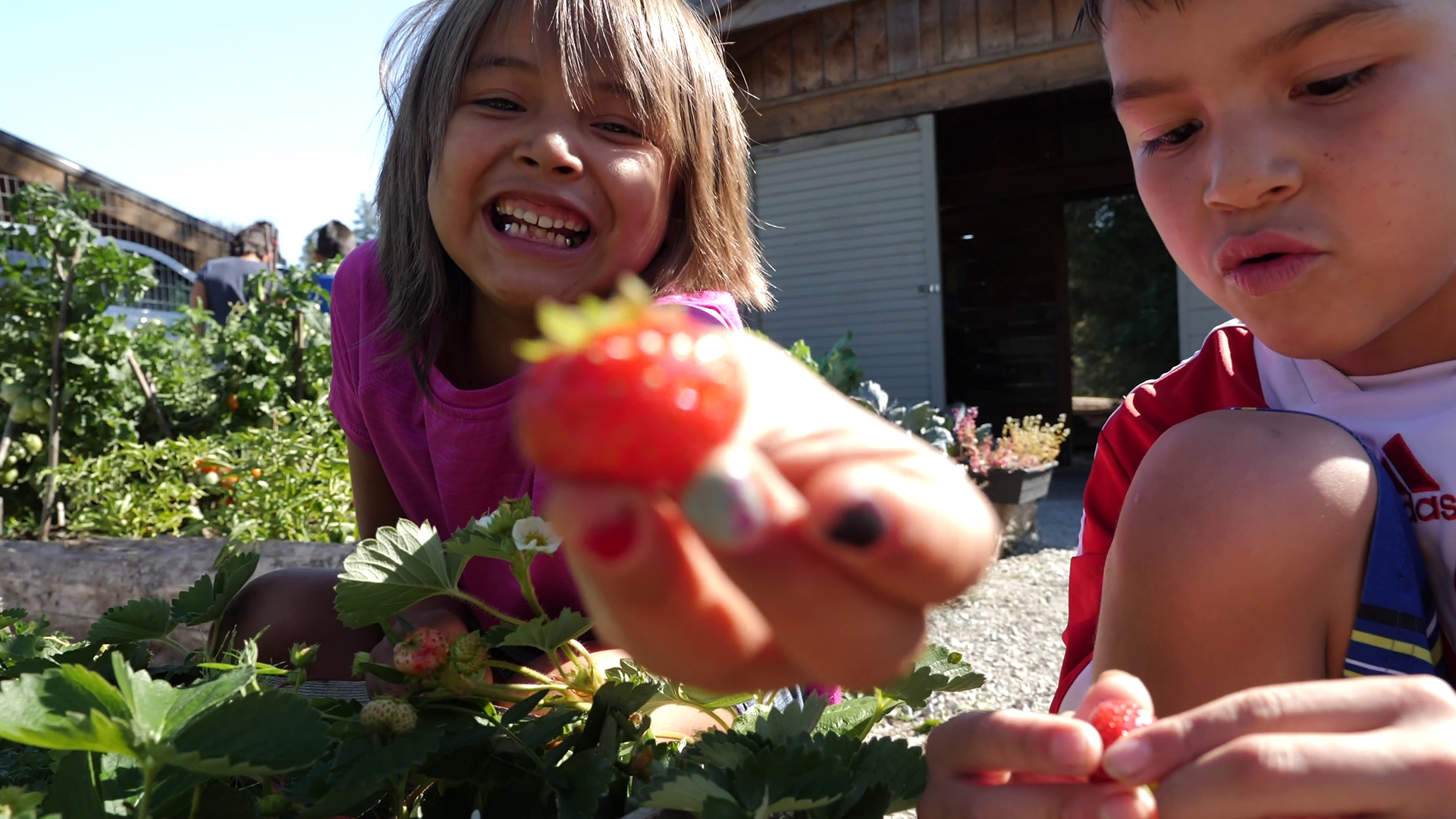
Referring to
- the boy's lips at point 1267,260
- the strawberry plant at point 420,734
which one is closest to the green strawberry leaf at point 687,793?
the strawberry plant at point 420,734

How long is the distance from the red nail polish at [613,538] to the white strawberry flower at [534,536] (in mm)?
416

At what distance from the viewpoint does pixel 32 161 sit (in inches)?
277

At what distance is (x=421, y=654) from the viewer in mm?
762

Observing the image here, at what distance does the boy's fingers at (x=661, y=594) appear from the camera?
0.37m

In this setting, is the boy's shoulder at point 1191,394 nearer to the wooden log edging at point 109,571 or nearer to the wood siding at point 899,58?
the wooden log edging at point 109,571

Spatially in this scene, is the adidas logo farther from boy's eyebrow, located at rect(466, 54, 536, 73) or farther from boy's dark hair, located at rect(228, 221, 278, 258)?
boy's dark hair, located at rect(228, 221, 278, 258)

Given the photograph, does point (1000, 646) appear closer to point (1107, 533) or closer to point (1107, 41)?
point (1107, 533)

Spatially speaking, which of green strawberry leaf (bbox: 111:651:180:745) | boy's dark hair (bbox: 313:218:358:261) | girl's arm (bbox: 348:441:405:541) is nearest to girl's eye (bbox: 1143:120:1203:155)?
green strawberry leaf (bbox: 111:651:180:745)

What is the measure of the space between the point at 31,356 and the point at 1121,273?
11.0 meters

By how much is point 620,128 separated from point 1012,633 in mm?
2366

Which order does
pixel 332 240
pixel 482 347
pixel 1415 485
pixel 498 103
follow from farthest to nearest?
pixel 332 240
pixel 482 347
pixel 498 103
pixel 1415 485

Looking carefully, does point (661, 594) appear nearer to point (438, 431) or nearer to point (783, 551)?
point (783, 551)

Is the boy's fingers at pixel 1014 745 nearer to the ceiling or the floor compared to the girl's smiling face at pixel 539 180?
nearer to the floor

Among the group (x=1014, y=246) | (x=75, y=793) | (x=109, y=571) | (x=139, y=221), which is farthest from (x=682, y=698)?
(x=139, y=221)
